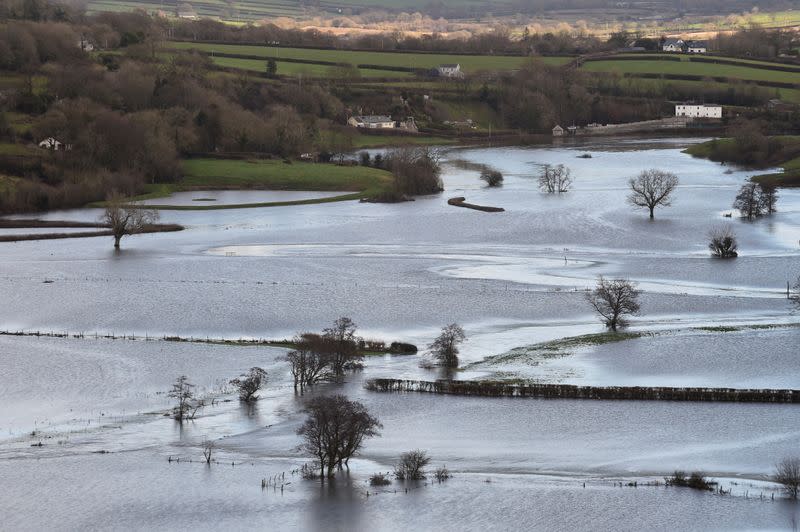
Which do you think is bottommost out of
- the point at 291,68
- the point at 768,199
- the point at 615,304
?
the point at 615,304

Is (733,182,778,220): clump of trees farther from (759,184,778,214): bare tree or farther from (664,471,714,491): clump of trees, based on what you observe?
(664,471,714,491): clump of trees

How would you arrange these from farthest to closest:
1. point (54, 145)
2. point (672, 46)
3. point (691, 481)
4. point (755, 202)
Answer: point (672, 46) → point (54, 145) → point (755, 202) → point (691, 481)

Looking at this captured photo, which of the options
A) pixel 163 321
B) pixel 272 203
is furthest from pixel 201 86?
pixel 163 321

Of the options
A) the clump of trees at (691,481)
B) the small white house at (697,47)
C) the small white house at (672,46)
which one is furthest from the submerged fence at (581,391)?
the small white house at (672,46)

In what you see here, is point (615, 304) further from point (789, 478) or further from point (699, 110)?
point (699, 110)

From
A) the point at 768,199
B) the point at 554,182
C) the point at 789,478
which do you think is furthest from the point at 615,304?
the point at 554,182

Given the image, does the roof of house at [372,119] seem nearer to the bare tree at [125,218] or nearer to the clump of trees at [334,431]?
the bare tree at [125,218]

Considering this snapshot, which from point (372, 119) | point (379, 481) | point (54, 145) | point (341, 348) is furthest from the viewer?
point (372, 119)

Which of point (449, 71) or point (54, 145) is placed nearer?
point (54, 145)
